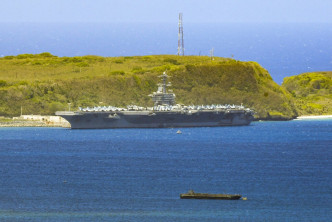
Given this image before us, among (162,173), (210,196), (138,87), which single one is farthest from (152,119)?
(210,196)

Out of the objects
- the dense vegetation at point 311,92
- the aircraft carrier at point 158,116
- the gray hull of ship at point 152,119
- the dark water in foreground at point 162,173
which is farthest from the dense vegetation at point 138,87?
the dark water in foreground at point 162,173

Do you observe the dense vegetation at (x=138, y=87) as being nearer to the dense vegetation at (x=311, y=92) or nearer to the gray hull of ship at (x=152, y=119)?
the dense vegetation at (x=311, y=92)

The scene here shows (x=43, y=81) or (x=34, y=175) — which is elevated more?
(x=43, y=81)

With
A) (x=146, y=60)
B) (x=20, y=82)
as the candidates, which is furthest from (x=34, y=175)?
(x=146, y=60)

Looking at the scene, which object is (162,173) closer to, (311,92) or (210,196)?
(210,196)

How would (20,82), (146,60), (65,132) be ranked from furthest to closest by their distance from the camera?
(146,60), (20,82), (65,132)

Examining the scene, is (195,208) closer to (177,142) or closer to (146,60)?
(177,142)

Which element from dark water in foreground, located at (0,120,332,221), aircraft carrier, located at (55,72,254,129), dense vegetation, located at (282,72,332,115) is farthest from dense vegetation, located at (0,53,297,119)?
dark water in foreground, located at (0,120,332,221)
